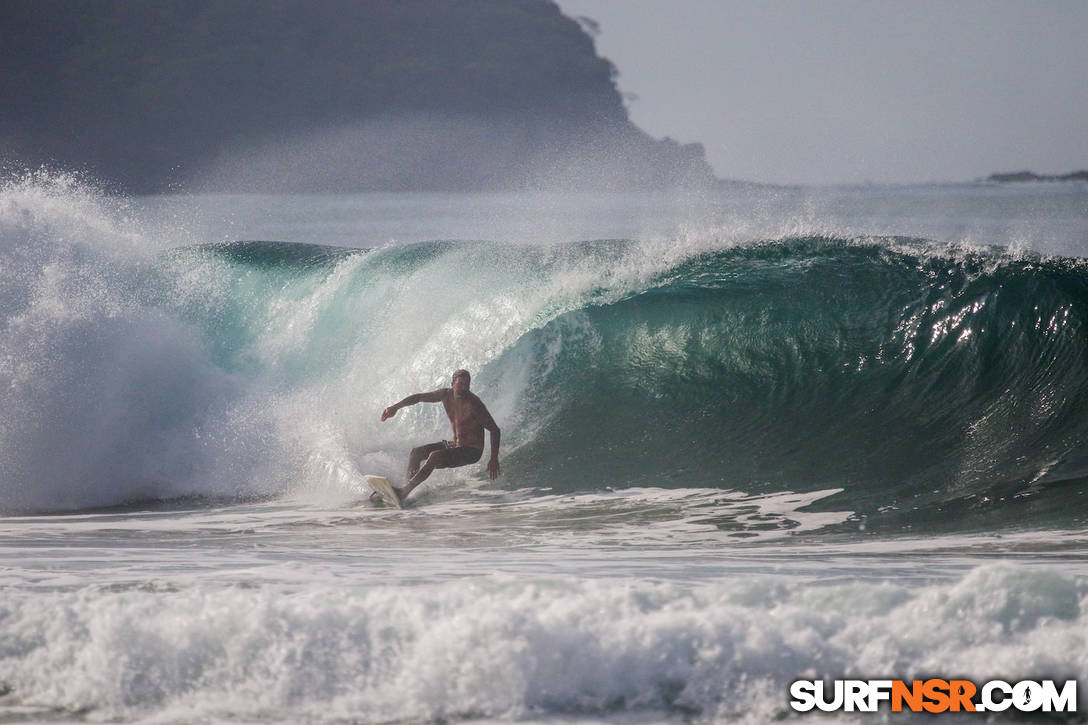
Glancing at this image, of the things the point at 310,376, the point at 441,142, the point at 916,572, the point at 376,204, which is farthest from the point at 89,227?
the point at 441,142

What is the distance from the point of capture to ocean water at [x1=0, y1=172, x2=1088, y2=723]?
3.79 meters

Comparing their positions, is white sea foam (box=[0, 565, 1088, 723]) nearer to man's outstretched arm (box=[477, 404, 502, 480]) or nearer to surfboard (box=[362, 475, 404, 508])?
surfboard (box=[362, 475, 404, 508])

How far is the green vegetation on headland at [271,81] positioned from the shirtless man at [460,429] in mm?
38160

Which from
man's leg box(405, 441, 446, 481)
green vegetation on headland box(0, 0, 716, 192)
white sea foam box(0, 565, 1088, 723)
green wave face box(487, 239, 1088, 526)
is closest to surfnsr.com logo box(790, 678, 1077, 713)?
white sea foam box(0, 565, 1088, 723)

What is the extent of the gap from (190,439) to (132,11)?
49.3m

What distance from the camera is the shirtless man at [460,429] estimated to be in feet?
23.4

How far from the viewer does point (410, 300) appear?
1012 cm

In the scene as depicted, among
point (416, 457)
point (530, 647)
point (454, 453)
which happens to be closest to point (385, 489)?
point (416, 457)

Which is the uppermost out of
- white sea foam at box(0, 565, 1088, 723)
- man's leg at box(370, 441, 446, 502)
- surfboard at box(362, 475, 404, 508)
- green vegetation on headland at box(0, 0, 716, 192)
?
green vegetation on headland at box(0, 0, 716, 192)

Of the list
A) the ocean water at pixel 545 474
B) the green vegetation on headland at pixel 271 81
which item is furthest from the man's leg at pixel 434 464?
the green vegetation on headland at pixel 271 81

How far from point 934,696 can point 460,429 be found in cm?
419

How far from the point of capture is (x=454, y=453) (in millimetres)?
7176

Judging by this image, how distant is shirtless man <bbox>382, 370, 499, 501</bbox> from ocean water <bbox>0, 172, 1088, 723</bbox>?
0.71 feet

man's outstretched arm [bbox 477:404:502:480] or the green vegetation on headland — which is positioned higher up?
the green vegetation on headland
